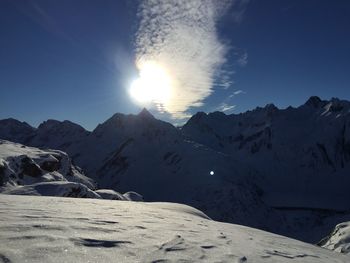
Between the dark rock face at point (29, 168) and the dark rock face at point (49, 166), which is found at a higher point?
the dark rock face at point (49, 166)

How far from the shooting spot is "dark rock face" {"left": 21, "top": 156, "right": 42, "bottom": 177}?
63.3 meters

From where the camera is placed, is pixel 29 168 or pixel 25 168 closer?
pixel 25 168

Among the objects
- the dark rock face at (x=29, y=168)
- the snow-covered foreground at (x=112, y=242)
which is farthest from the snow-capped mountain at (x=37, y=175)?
the snow-covered foreground at (x=112, y=242)

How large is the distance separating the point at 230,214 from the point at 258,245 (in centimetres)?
17882

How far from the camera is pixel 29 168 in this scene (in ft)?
212

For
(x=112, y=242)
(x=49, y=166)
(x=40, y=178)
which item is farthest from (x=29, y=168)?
(x=112, y=242)

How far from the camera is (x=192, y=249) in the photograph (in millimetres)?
8344

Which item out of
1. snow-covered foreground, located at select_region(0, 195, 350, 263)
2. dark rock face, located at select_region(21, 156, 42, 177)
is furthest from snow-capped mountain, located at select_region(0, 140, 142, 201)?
snow-covered foreground, located at select_region(0, 195, 350, 263)

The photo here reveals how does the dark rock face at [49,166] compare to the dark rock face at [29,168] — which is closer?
the dark rock face at [29,168]

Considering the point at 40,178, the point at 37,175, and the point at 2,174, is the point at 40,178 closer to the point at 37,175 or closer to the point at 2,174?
the point at 37,175

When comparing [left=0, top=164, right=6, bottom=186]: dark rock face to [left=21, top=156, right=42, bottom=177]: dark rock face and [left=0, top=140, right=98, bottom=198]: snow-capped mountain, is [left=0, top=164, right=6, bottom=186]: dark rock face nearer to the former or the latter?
[left=0, top=140, right=98, bottom=198]: snow-capped mountain

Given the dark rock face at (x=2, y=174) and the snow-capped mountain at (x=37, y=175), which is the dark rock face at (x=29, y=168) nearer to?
the snow-capped mountain at (x=37, y=175)

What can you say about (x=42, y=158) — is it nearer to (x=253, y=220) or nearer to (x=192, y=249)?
(x=192, y=249)

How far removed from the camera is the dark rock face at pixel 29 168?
208ft
